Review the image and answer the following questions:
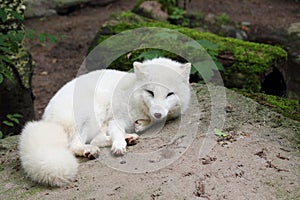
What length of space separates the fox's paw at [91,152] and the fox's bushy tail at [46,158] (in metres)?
0.11

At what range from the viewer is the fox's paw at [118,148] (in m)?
3.00

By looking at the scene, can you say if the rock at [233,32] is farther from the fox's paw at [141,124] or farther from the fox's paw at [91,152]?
the fox's paw at [91,152]

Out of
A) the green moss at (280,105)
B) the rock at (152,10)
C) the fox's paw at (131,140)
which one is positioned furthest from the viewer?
the rock at (152,10)

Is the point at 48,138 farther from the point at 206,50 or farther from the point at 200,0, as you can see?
the point at 200,0

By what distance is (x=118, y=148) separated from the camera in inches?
118

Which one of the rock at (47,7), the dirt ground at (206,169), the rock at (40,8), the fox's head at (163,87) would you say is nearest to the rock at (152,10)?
A: the rock at (47,7)

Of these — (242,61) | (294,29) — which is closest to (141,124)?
(242,61)

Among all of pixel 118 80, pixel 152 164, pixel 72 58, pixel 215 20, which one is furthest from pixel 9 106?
pixel 215 20

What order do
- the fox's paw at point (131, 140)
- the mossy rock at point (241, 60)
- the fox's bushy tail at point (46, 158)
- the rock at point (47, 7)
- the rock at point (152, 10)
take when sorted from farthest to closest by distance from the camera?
the rock at point (47, 7) < the rock at point (152, 10) < the mossy rock at point (241, 60) < the fox's paw at point (131, 140) < the fox's bushy tail at point (46, 158)

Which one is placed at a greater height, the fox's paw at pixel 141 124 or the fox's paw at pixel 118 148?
the fox's paw at pixel 141 124

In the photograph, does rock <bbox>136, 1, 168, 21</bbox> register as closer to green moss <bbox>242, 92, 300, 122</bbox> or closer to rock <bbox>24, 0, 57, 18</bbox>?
rock <bbox>24, 0, 57, 18</bbox>

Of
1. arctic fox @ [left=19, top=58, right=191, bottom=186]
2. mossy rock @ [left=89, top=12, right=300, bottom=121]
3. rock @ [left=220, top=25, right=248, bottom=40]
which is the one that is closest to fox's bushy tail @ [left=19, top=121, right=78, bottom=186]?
arctic fox @ [left=19, top=58, right=191, bottom=186]

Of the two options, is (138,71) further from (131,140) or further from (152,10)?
(152,10)

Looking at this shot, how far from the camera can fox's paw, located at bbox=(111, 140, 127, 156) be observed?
2998 mm
